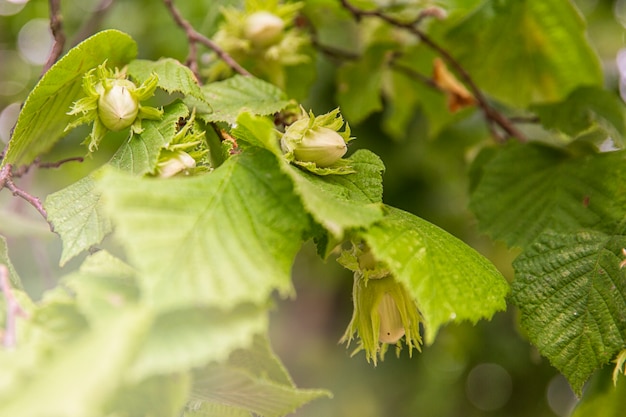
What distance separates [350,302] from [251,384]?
44.6 inches

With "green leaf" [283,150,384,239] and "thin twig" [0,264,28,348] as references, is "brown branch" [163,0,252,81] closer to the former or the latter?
"green leaf" [283,150,384,239]

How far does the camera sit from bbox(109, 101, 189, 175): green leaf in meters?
0.60

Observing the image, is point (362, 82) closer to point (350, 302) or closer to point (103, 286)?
point (350, 302)

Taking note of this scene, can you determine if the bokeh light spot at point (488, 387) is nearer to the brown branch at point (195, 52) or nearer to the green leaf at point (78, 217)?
the brown branch at point (195, 52)

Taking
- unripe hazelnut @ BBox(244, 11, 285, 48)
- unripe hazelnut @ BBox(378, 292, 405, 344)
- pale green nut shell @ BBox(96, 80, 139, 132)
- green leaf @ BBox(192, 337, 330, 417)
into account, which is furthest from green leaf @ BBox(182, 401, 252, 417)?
unripe hazelnut @ BBox(244, 11, 285, 48)

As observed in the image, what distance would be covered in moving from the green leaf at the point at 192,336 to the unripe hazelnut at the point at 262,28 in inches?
22.4

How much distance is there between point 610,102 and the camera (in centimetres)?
97

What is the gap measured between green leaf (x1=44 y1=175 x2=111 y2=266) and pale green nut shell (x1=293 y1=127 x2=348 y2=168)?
0.20 meters

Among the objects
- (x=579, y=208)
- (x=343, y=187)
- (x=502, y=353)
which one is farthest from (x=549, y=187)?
(x=502, y=353)

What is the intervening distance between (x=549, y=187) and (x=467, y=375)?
1293 mm

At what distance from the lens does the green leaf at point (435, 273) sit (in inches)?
19.9

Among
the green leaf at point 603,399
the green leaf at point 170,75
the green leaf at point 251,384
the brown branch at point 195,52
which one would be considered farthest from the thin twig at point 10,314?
the green leaf at point 603,399

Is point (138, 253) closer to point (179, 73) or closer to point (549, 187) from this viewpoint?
point (179, 73)

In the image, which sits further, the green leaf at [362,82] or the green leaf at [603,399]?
the green leaf at [362,82]
